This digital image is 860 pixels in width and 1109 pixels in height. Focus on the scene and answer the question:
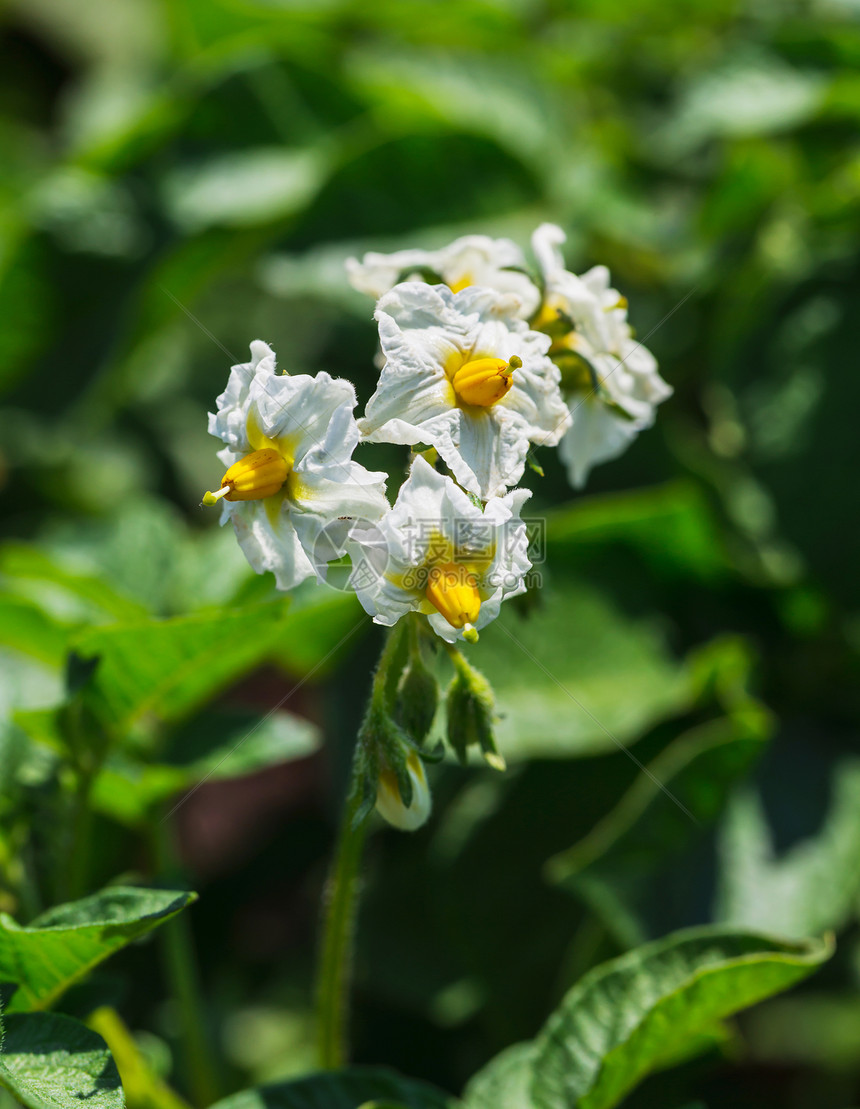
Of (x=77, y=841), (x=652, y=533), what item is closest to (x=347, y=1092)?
(x=77, y=841)

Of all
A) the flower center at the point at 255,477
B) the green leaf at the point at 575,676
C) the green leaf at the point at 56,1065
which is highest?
the flower center at the point at 255,477

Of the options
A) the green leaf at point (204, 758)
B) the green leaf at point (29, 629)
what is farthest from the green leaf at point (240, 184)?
the green leaf at point (204, 758)

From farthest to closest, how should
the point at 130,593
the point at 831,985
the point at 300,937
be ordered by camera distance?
the point at 300,937 < the point at 831,985 < the point at 130,593

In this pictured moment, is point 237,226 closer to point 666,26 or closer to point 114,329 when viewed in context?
point 114,329

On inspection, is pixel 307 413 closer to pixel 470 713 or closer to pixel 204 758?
pixel 470 713

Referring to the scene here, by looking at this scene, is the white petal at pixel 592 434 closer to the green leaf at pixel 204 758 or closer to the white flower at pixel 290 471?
the white flower at pixel 290 471

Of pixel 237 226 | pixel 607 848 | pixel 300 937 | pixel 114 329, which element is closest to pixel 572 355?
pixel 607 848
